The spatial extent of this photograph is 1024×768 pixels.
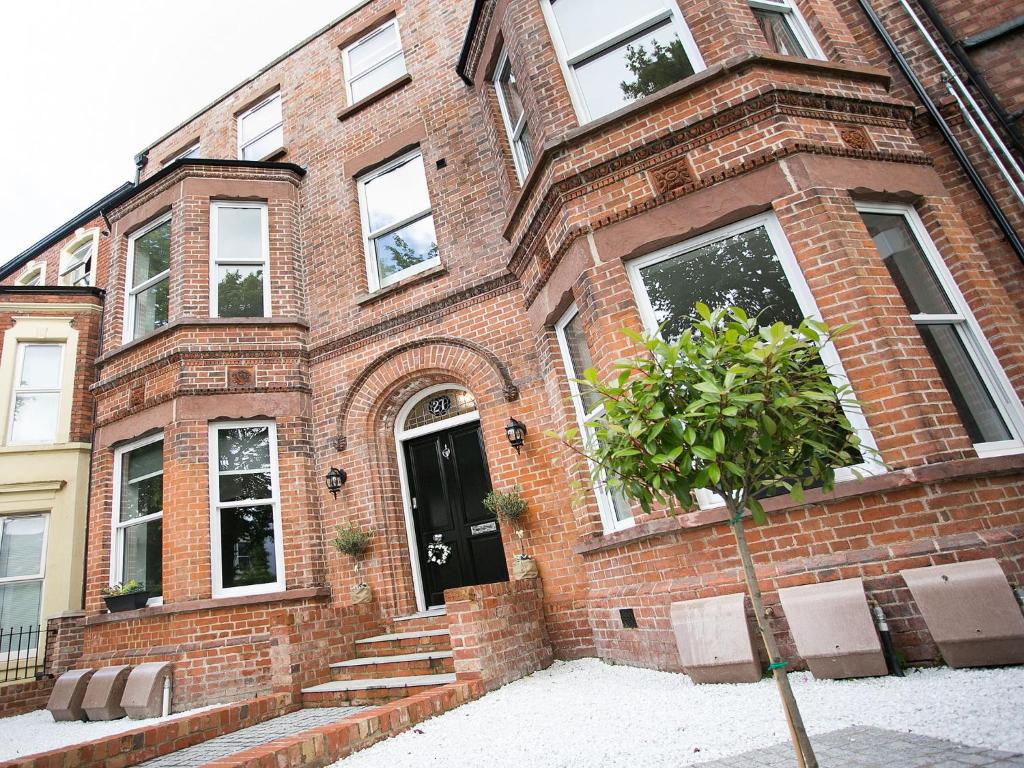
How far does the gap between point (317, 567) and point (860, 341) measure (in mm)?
6702

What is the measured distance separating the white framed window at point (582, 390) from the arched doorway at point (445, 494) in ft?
5.66

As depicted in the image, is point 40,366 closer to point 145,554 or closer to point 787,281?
point 145,554

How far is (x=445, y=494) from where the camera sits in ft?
25.2

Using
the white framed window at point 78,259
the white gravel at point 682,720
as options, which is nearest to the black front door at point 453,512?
the white gravel at point 682,720

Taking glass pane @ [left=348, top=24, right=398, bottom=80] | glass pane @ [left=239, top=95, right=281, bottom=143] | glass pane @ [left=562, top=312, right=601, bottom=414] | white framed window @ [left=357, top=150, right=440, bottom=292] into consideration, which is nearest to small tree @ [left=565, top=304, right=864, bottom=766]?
glass pane @ [left=562, top=312, right=601, bottom=414]

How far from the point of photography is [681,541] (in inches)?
187

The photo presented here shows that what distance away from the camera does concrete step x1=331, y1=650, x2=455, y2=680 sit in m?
5.59

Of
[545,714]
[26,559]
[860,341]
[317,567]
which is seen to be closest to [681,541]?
[545,714]

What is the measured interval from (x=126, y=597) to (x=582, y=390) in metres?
6.49

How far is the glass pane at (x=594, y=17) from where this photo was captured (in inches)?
253

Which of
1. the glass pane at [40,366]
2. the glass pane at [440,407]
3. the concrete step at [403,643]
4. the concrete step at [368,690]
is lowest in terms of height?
the concrete step at [368,690]

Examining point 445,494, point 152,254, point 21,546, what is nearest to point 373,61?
point 152,254

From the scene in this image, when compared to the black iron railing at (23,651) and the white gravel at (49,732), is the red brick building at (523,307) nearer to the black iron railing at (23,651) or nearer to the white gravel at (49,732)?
the white gravel at (49,732)

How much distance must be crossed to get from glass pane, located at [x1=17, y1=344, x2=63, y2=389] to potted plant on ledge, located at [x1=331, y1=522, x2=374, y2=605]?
697 cm
